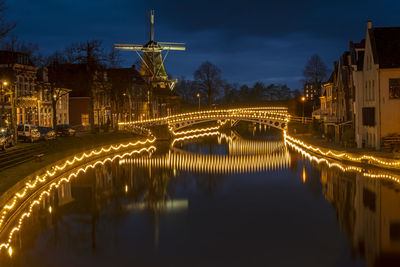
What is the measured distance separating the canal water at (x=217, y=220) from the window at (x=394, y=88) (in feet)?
25.2

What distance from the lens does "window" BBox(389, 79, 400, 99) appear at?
41.7 m

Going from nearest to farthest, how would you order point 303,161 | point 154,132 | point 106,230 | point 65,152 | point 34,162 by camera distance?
point 106,230 < point 34,162 < point 65,152 < point 303,161 < point 154,132

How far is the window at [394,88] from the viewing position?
4166 centimetres

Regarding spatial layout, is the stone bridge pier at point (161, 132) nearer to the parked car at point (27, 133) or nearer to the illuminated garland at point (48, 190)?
the illuminated garland at point (48, 190)

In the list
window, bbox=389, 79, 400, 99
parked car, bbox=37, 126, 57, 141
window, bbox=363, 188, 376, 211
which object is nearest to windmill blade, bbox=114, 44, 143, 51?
parked car, bbox=37, 126, 57, 141

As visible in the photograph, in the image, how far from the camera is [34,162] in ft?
114

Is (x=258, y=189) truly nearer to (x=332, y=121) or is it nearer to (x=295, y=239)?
(x=295, y=239)

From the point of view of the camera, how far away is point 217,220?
23453 mm

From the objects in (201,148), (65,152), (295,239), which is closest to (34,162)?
(65,152)

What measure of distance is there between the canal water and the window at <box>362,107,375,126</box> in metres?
6.20

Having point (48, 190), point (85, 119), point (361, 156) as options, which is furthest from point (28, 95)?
point (361, 156)

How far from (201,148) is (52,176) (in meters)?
31.2

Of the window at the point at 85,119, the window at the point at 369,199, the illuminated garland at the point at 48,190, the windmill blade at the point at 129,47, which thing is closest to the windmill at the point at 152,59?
the windmill blade at the point at 129,47

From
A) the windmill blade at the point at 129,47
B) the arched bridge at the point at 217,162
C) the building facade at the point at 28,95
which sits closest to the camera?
the arched bridge at the point at 217,162
